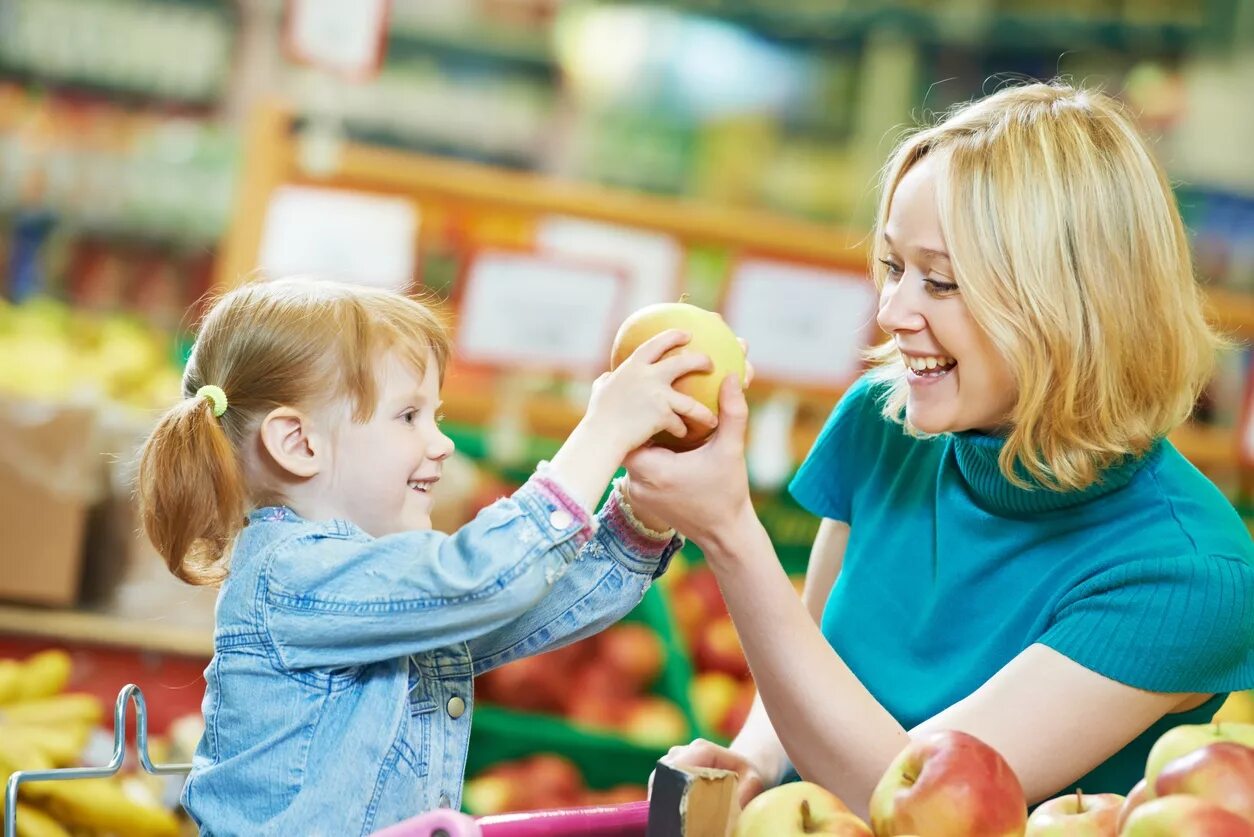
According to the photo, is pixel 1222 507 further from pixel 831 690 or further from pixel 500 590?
pixel 500 590

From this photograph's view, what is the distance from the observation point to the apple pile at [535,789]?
3.01 metres

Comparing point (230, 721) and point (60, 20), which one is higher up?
point (60, 20)

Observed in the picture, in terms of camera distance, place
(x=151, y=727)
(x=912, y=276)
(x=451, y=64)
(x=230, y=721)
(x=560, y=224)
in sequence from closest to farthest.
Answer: (x=230, y=721), (x=912, y=276), (x=151, y=727), (x=560, y=224), (x=451, y=64)

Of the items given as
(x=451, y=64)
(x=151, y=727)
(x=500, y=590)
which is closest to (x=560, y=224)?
(x=151, y=727)

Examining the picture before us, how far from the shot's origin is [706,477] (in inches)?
56.1

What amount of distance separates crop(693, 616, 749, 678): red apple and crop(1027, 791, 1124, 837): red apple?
228cm

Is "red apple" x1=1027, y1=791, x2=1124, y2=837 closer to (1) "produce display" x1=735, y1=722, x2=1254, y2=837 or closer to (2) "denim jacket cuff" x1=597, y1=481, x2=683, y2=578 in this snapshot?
(1) "produce display" x1=735, y1=722, x2=1254, y2=837

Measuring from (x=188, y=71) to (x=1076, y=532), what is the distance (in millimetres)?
5473

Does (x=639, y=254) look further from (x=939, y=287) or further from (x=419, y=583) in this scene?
(x=419, y=583)

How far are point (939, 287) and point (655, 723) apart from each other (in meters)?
1.92

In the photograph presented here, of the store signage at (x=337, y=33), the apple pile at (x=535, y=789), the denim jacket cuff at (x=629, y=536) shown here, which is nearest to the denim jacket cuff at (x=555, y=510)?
the denim jacket cuff at (x=629, y=536)

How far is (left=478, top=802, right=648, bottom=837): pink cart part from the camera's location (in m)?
1.22

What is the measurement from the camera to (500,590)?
129cm

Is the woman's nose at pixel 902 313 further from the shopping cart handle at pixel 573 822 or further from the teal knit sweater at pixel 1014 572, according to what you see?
the shopping cart handle at pixel 573 822
